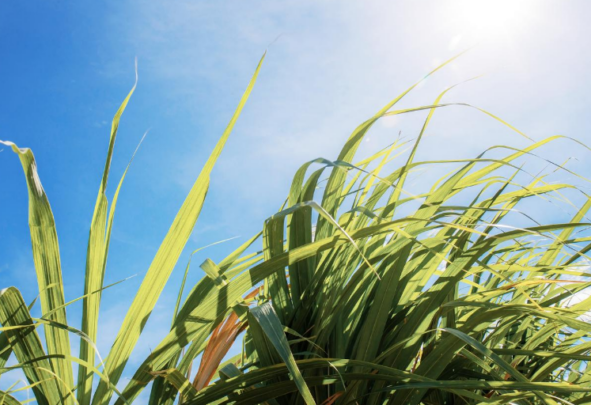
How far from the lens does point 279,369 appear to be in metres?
0.60

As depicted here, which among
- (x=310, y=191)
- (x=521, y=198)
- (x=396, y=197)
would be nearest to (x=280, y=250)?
(x=310, y=191)

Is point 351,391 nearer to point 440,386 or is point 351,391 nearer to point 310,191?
point 440,386

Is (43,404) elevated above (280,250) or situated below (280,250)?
below

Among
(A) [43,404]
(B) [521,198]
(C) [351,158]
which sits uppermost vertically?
(C) [351,158]

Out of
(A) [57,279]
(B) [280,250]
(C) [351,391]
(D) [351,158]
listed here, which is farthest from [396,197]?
(A) [57,279]

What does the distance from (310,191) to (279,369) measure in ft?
0.92

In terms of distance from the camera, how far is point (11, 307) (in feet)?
2.00

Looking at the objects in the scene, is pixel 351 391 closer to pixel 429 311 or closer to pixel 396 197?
pixel 429 311

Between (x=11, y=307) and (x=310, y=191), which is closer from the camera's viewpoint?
(x=11, y=307)

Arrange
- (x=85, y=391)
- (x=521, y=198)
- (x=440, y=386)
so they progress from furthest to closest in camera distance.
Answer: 1. (x=521, y=198)
2. (x=85, y=391)
3. (x=440, y=386)

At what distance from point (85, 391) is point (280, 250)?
13.2 inches

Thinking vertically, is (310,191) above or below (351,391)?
above

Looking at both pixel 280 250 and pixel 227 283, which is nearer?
pixel 227 283

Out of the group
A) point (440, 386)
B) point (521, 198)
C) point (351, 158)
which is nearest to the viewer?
point (440, 386)
